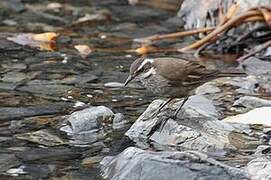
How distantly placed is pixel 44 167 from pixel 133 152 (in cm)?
66

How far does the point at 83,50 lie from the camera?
8789mm

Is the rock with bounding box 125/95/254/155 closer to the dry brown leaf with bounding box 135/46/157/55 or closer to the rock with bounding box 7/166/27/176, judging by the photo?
the rock with bounding box 7/166/27/176

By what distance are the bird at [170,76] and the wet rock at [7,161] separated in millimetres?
1286

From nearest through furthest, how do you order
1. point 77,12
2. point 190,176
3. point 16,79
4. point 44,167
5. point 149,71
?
1. point 190,176
2. point 44,167
3. point 149,71
4. point 16,79
5. point 77,12

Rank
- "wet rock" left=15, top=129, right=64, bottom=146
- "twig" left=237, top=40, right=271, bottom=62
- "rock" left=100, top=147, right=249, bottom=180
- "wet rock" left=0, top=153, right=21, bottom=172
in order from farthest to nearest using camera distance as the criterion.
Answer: "twig" left=237, top=40, right=271, bottom=62 < "wet rock" left=15, top=129, right=64, bottom=146 < "wet rock" left=0, top=153, right=21, bottom=172 < "rock" left=100, top=147, right=249, bottom=180

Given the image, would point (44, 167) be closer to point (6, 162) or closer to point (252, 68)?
point (6, 162)

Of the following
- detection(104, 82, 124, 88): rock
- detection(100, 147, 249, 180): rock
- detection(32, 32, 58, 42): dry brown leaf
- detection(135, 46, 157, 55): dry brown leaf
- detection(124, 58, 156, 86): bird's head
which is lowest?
detection(104, 82, 124, 88): rock

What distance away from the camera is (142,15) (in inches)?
428

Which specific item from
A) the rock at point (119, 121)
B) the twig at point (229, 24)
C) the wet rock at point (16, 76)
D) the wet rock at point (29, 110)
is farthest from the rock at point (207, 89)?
the wet rock at point (16, 76)

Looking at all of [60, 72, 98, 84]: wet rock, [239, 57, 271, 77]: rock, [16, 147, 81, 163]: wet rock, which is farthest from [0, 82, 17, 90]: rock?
[239, 57, 271, 77]: rock

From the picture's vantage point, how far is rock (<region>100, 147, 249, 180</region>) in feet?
15.0

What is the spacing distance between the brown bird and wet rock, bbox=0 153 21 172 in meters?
1.29

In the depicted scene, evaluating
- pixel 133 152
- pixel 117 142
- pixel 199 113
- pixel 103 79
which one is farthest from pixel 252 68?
pixel 133 152

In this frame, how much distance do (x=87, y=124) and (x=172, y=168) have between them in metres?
1.41
